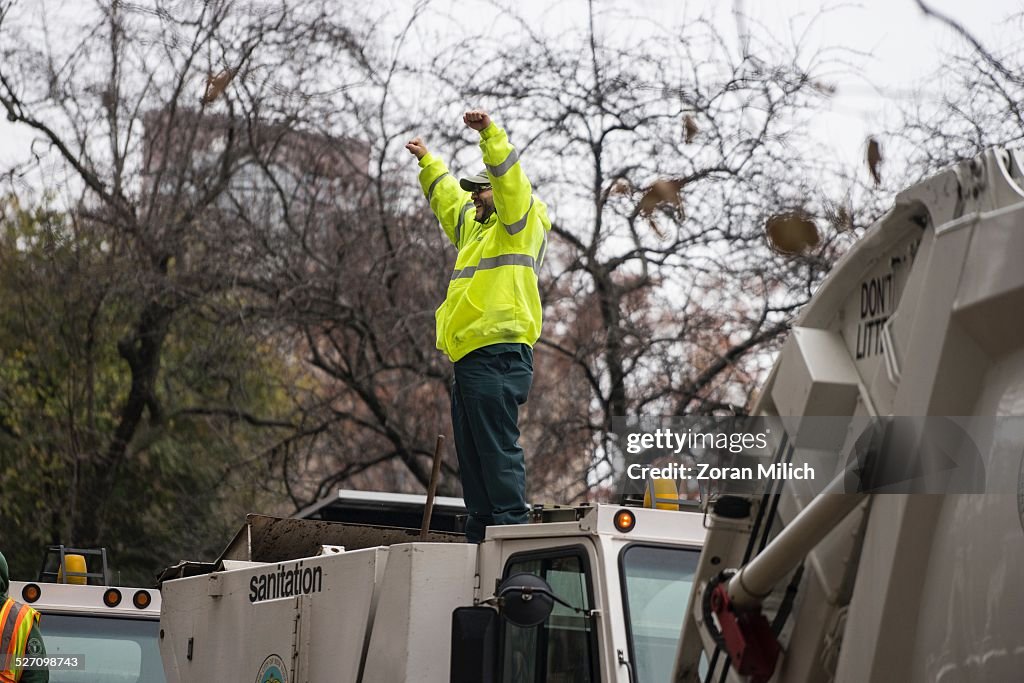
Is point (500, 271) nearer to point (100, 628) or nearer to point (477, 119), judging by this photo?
point (477, 119)

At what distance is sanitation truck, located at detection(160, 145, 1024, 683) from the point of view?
2506 mm

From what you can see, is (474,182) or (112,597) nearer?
(474,182)

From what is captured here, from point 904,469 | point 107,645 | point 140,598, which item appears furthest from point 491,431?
point 107,645

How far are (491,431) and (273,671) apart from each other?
1314 mm

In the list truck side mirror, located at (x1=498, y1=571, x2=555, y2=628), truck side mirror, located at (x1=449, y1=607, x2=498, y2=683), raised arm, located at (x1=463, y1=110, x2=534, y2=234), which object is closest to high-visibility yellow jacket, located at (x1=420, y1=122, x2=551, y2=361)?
raised arm, located at (x1=463, y1=110, x2=534, y2=234)

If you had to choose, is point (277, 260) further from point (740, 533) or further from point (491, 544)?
point (740, 533)

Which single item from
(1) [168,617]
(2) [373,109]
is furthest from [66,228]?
(1) [168,617]

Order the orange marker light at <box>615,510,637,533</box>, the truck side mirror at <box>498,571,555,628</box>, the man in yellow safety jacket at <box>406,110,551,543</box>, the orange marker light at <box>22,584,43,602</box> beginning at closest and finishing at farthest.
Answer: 1. the truck side mirror at <box>498,571,555,628</box>
2. the orange marker light at <box>615,510,637,533</box>
3. the man in yellow safety jacket at <box>406,110,551,543</box>
4. the orange marker light at <box>22,584,43,602</box>

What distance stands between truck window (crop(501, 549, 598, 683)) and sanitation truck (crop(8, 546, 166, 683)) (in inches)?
160

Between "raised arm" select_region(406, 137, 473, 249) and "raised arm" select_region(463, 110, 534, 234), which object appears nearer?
"raised arm" select_region(463, 110, 534, 234)

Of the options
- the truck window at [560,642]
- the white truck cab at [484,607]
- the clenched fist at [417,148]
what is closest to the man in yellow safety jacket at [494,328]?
the white truck cab at [484,607]

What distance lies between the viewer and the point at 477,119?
18.7ft

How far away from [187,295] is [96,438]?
8.02 ft

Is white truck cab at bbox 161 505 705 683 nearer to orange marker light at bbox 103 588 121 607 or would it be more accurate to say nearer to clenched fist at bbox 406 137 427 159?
clenched fist at bbox 406 137 427 159
